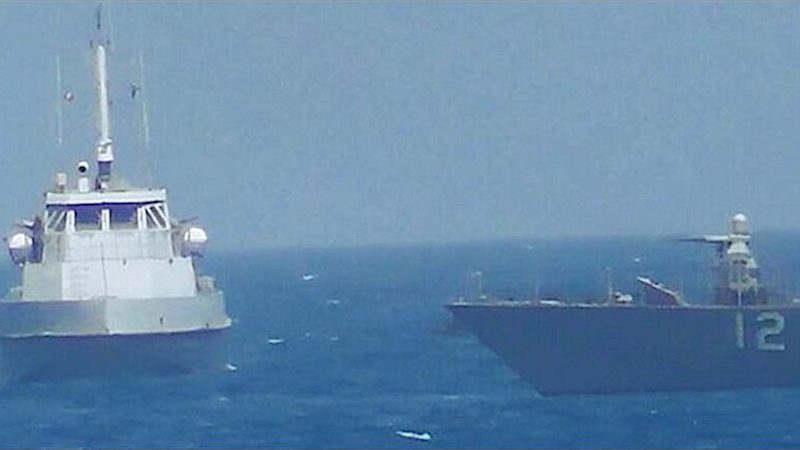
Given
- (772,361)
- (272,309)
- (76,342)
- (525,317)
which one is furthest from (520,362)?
(272,309)

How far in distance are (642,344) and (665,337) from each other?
77 centimetres

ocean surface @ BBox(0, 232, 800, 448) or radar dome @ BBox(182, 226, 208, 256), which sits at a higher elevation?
radar dome @ BBox(182, 226, 208, 256)

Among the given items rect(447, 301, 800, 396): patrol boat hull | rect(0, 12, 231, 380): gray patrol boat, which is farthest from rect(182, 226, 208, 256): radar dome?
rect(447, 301, 800, 396): patrol boat hull

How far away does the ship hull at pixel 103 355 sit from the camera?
9794cm

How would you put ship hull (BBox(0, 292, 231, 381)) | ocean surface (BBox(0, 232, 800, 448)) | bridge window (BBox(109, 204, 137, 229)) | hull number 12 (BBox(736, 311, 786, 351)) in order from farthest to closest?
bridge window (BBox(109, 204, 137, 229))
ship hull (BBox(0, 292, 231, 381))
hull number 12 (BBox(736, 311, 786, 351))
ocean surface (BBox(0, 232, 800, 448))

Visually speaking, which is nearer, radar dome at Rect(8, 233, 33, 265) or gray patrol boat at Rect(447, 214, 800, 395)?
gray patrol boat at Rect(447, 214, 800, 395)

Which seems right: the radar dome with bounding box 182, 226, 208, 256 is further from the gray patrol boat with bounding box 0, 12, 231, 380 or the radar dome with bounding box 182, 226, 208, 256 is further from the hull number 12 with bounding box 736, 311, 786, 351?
the hull number 12 with bounding box 736, 311, 786, 351

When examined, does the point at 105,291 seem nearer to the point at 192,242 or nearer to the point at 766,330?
the point at 192,242

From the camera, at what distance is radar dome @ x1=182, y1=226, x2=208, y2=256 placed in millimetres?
102625

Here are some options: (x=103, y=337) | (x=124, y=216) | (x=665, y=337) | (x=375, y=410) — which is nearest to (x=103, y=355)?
(x=103, y=337)

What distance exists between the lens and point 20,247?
101375 millimetres

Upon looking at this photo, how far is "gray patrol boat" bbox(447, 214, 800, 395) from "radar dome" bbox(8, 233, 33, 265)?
16440 mm

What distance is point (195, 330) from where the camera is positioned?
328 feet

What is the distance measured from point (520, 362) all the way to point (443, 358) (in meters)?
18.9
